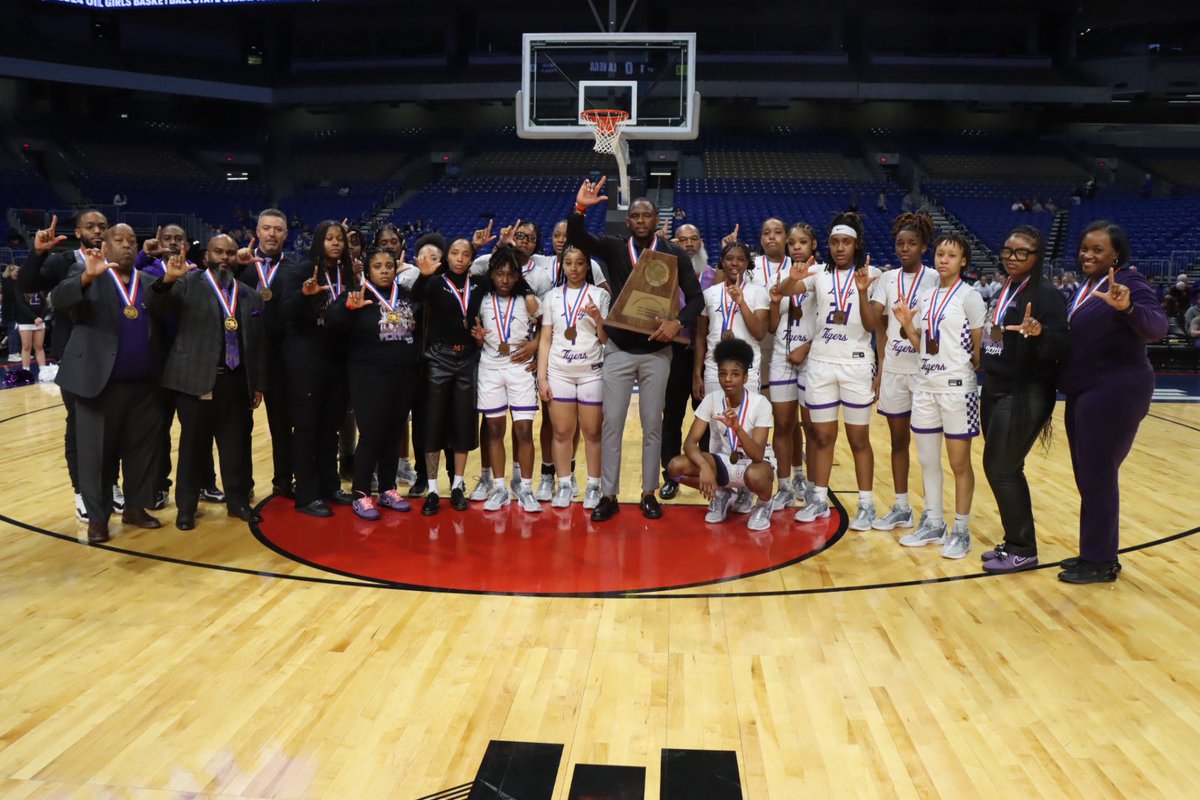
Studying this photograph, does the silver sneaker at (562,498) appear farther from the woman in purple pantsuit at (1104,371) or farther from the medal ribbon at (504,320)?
the woman in purple pantsuit at (1104,371)

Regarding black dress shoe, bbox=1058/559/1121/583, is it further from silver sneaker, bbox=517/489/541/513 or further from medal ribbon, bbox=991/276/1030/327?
silver sneaker, bbox=517/489/541/513

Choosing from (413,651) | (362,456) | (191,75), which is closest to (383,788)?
(413,651)

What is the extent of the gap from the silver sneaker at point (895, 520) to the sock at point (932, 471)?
12.1 inches

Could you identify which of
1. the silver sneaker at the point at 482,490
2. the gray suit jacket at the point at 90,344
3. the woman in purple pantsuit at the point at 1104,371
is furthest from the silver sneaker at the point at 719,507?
the gray suit jacket at the point at 90,344

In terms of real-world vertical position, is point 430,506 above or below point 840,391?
below

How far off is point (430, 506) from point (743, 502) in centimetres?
189

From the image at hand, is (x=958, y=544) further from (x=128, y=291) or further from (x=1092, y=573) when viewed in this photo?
(x=128, y=291)

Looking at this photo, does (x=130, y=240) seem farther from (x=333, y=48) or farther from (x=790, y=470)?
(x=333, y=48)

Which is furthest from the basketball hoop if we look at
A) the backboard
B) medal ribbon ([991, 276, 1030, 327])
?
medal ribbon ([991, 276, 1030, 327])

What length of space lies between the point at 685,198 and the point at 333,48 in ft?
42.6

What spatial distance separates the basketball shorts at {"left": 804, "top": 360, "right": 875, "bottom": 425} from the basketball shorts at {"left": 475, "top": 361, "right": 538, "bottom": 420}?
1628mm

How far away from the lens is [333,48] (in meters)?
29.9

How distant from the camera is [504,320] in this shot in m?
5.73

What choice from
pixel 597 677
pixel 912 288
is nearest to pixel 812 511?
pixel 912 288
